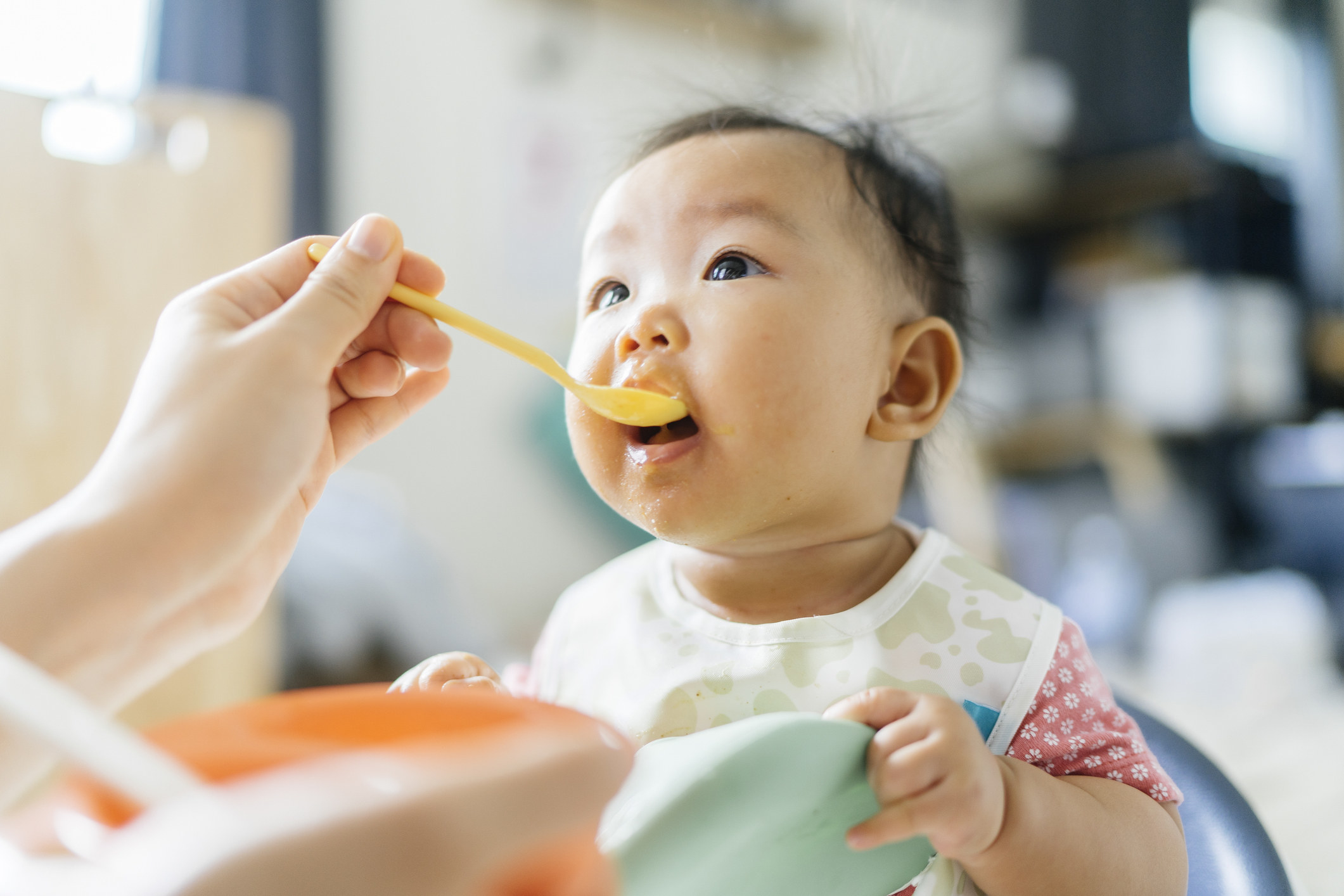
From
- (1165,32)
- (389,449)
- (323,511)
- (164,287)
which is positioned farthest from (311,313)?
(1165,32)

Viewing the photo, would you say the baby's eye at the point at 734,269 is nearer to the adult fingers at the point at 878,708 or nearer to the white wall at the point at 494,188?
the adult fingers at the point at 878,708

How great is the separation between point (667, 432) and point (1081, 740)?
0.99 feet

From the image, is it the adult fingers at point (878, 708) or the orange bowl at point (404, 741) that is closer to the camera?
the orange bowl at point (404, 741)

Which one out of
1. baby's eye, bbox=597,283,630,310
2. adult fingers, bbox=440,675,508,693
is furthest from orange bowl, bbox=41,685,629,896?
baby's eye, bbox=597,283,630,310

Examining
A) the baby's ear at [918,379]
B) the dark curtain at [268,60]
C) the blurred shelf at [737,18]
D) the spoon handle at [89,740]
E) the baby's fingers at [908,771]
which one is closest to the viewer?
the spoon handle at [89,740]

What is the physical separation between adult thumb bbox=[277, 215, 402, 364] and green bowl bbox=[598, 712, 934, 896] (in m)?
0.27

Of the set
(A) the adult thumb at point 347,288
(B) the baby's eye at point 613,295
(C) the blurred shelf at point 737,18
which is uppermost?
(C) the blurred shelf at point 737,18

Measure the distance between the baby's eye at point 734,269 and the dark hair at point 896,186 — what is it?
11 centimetres

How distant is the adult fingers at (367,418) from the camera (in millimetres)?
617

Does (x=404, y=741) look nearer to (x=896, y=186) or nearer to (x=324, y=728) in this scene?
(x=324, y=728)

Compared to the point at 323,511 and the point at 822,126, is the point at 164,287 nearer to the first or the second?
the point at 323,511

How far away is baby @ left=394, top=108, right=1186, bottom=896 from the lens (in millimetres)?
542

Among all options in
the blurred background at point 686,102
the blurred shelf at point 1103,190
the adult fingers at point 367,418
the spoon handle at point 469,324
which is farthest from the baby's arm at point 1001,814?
the blurred shelf at point 1103,190

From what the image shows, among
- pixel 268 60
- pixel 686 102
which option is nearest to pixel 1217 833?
pixel 686 102
